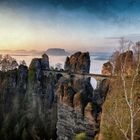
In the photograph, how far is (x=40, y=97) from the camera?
39625 millimetres

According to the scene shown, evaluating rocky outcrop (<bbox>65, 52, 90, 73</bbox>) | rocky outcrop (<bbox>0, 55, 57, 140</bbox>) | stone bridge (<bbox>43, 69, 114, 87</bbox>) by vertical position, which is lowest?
rocky outcrop (<bbox>0, 55, 57, 140</bbox>)

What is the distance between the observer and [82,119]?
26.4m

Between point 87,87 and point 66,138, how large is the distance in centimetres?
Result: 652

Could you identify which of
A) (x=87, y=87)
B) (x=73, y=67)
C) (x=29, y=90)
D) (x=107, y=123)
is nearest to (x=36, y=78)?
(x=29, y=90)

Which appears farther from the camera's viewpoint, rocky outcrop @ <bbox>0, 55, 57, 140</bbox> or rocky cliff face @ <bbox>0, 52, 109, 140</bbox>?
rocky outcrop @ <bbox>0, 55, 57, 140</bbox>

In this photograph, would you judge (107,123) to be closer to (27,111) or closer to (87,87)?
(87,87)

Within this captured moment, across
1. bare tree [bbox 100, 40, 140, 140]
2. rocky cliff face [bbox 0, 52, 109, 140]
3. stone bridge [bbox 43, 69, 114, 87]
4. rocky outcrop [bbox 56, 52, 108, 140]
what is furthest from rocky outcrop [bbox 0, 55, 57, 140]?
bare tree [bbox 100, 40, 140, 140]

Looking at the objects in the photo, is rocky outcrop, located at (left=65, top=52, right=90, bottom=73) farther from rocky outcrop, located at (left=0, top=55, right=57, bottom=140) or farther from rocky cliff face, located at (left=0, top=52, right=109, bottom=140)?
rocky outcrop, located at (left=0, top=55, right=57, bottom=140)

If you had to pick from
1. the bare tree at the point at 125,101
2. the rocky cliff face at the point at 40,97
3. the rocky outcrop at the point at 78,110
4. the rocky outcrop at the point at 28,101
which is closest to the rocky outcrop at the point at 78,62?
the rocky cliff face at the point at 40,97

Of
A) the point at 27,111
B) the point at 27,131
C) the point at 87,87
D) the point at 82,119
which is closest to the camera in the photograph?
the point at 82,119

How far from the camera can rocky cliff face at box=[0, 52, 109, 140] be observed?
2944 cm

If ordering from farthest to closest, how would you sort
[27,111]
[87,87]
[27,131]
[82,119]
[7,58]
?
[7,58], [27,111], [27,131], [87,87], [82,119]

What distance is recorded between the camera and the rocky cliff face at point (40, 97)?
29436mm

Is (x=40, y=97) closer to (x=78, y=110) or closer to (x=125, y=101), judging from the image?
(x=78, y=110)
